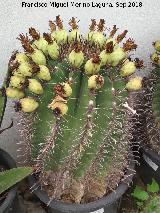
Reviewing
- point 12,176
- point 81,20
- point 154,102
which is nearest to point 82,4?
point 81,20

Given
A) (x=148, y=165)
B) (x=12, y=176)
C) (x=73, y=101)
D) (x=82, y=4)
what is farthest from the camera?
(x=148, y=165)

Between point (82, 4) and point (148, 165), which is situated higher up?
point (82, 4)

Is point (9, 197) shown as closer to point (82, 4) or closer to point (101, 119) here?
point (101, 119)

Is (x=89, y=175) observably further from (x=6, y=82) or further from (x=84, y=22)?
(x=84, y=22)

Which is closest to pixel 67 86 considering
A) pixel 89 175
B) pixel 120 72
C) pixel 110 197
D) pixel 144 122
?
pixel 120 72

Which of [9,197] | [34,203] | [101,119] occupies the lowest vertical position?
[34,203]

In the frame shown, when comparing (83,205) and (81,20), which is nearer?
(83,205)

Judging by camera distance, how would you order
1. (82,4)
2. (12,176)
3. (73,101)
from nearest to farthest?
(73,101) → (12,176) → (82,4)
